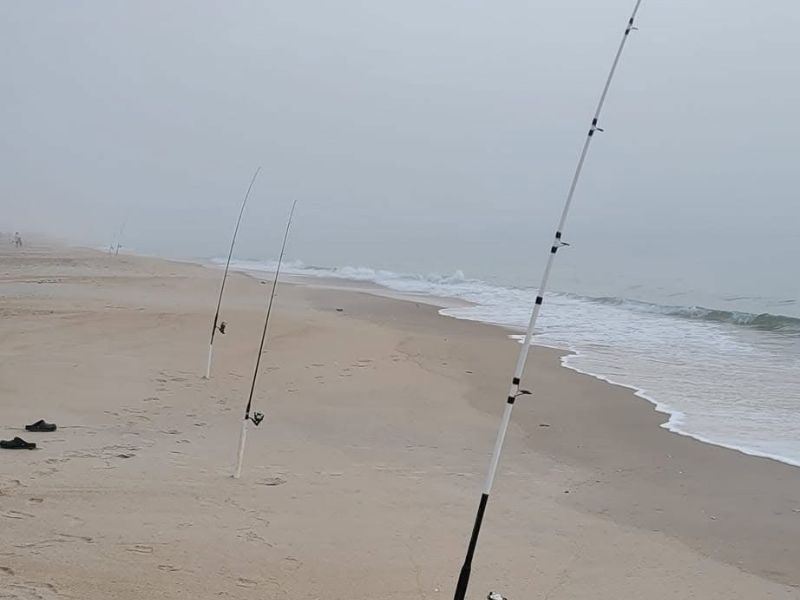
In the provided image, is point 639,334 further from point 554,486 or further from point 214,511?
point 214,511

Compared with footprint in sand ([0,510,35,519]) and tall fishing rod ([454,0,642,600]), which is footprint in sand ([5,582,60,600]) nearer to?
footprint in sand ([0,510,35,519])

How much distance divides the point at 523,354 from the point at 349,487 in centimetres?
202

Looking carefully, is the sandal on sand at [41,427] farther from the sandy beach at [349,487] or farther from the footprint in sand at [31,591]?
the footprint in sand at [31,591]

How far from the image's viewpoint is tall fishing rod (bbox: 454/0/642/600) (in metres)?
2.49

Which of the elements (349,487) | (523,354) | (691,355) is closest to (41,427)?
(349,487)

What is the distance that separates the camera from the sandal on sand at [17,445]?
13.9ft

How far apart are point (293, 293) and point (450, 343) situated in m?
9.15

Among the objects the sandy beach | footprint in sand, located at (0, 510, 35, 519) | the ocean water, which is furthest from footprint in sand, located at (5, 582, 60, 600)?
the ocean water

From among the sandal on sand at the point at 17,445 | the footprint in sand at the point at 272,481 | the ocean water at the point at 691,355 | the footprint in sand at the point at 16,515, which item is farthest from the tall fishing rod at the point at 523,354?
the ocean water at the point at 691,355

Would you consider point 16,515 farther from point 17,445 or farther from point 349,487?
point 349,487

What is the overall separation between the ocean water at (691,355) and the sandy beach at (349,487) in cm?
62

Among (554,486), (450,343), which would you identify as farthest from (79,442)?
(450,343)

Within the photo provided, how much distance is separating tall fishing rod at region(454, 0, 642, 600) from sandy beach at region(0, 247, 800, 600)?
68 cm

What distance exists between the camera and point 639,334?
14406mm
